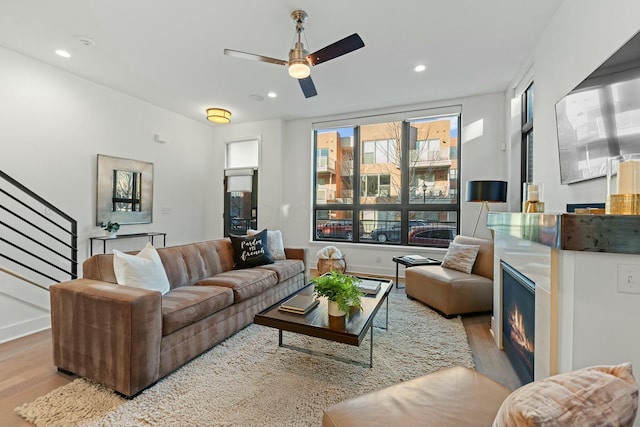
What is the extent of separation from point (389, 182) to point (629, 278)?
4160 mm

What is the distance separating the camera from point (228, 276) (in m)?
2.91

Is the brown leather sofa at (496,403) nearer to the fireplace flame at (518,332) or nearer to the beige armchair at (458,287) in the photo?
the fireplace flame at (518,332)

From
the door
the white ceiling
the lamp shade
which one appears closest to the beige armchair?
the lamp shade

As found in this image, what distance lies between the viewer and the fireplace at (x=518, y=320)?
166cm

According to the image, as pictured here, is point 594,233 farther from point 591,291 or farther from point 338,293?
point 338,293

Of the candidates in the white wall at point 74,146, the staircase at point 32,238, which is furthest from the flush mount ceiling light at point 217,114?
the staircase at point 32,238

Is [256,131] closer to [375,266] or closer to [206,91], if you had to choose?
[206,91]

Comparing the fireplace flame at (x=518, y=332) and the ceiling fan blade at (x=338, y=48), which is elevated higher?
the ceiling fan blade at (x=338, y=48)

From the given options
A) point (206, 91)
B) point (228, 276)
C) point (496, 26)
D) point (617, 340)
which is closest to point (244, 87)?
point (206, 91)

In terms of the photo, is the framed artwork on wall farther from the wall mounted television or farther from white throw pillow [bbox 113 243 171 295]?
the wall mounted television

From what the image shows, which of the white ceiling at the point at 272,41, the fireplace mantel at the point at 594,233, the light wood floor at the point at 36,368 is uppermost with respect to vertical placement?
the white ceiling at the point at 272,41

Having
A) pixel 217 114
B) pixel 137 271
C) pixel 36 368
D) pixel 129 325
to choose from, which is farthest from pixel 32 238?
pixel 217 114

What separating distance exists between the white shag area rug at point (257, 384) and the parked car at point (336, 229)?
9.26 feet

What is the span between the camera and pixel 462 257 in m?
3.39
